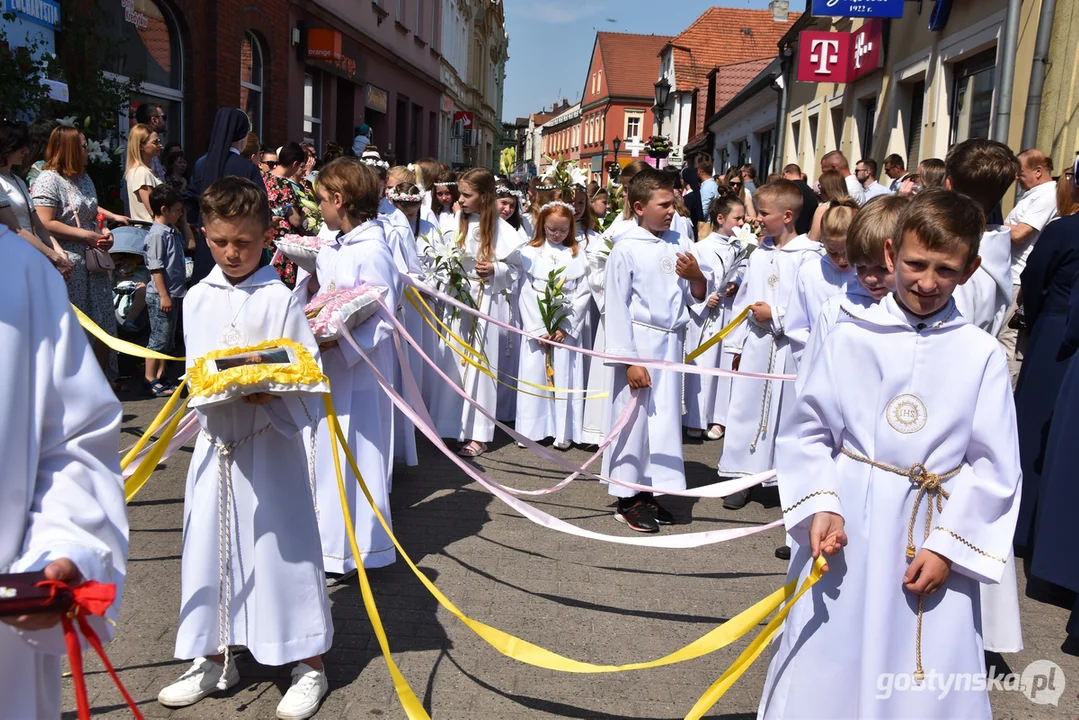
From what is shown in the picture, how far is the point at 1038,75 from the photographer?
10727mm

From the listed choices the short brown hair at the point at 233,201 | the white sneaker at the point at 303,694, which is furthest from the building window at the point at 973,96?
the white sneaker at the point at 303,694

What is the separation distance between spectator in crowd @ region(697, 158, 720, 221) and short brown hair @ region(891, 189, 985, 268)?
474 inches

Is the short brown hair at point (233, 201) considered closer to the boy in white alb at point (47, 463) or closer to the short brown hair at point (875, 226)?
A: the boy in white alb at point (47, 463)

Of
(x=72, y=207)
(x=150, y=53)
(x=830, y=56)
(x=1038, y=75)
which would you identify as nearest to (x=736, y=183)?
(x=1038, y=75)

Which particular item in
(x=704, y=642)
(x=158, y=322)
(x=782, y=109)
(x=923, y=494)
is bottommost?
(x=704, y=642)

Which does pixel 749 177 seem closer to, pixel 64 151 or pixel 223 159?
pixel 223 159

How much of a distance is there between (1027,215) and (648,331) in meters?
3.19

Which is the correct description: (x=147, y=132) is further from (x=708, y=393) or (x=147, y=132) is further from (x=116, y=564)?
(x=116, y=564)

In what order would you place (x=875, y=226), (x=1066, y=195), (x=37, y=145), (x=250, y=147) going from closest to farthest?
(x=875, y=226)
(x=1066, y=195)
(x=37, y=145)
(x=250, y=147)

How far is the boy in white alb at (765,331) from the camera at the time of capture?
6.95m

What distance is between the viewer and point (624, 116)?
80.0 meters

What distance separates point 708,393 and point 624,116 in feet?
241

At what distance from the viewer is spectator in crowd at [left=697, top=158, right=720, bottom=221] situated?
14.9 meters

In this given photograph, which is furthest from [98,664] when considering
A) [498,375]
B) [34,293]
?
[498,375]
